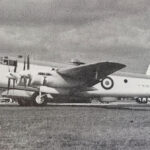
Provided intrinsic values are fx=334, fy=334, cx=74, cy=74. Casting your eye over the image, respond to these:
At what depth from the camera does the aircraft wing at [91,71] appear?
1823 centimetres

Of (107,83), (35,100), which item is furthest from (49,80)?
(107,83)

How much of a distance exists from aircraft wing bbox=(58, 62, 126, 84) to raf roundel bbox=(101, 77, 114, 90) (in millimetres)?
1178

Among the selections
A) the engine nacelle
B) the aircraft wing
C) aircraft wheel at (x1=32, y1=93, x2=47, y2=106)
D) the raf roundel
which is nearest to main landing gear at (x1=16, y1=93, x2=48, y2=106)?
aircraft wheel at (x1=32, y1=93, x2=47, y2=106)

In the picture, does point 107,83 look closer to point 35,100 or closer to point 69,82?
point 69,82

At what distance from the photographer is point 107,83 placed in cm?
2117

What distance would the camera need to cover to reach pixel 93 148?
18.1ft

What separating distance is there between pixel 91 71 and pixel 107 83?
2.30 metres

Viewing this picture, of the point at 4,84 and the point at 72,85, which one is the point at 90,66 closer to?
the point at 72,85

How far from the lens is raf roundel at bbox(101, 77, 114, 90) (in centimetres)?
2108

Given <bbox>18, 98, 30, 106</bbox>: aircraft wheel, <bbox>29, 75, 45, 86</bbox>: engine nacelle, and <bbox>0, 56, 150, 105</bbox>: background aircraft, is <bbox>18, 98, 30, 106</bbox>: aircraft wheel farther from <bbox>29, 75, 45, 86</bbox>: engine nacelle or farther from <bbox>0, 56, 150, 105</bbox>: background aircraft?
<bbox>29, 75, 45, 86</bbox>: engine nacelle

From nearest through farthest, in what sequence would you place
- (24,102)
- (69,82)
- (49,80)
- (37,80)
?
(37,80) < (49,80) < (69,82) < (24,102)

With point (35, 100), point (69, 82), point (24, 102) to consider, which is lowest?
point (24, 102)

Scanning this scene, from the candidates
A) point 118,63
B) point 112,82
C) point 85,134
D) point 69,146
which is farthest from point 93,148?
point 112,82

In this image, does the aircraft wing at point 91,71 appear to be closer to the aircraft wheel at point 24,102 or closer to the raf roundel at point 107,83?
the raf roundel at point 107,83
